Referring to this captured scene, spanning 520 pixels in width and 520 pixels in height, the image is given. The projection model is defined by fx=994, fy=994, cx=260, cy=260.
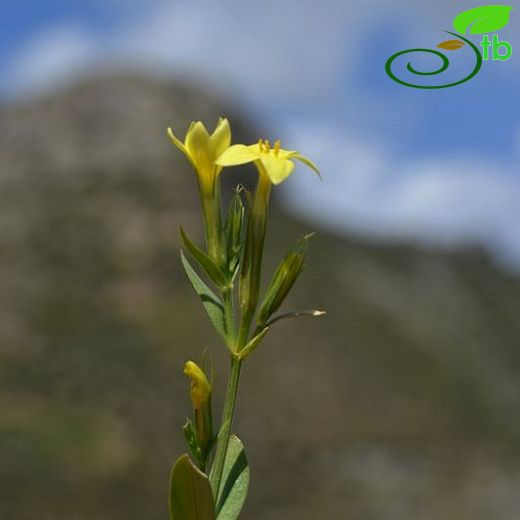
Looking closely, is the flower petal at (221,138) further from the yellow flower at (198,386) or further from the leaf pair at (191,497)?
the leaf pair at (191,497)

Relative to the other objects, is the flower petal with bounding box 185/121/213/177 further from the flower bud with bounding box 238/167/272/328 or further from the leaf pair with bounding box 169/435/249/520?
the leaf pair with bounding box 169/435/249/520

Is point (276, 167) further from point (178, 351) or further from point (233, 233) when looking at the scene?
point (178, 351)

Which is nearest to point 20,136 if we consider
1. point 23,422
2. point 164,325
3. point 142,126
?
point 142,126

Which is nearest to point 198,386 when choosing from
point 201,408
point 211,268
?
point 201,408

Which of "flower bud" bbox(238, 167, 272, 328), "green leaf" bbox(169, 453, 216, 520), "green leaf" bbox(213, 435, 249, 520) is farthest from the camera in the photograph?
"flower bud" bbox(238, 167, 272, 328)

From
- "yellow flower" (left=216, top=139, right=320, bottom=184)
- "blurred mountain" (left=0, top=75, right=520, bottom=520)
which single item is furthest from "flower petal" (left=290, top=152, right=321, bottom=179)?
"blurred mountain" (left=0, top=75, right=520, bottom=520)

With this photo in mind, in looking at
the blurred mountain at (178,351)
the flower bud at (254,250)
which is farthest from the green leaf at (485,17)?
the blurred mountain at (178,351)
